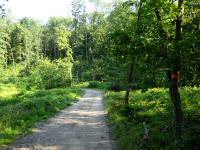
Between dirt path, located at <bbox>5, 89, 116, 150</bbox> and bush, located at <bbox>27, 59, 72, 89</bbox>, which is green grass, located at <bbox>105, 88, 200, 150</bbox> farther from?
bush, located at <bbox>27, 59, 72, 89</bbox>

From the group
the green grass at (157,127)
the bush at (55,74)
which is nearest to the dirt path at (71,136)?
the green grass at (157,127)

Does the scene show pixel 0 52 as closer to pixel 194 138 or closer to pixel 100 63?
pixel 100 63

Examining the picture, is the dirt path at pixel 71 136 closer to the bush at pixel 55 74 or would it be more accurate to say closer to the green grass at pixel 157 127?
the green grass at pixel 157 127

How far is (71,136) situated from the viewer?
14867mm

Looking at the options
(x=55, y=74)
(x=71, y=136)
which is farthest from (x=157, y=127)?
(x=55, y=74)

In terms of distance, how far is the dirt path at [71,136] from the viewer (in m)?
12.9

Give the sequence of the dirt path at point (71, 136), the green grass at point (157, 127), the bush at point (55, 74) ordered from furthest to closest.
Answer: the bush at point (55, 74)
the dirt path at point (71, 136)
the green grass at point (157, 127)

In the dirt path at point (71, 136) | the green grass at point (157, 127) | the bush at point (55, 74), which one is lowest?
the dirt path at point (71, 136)

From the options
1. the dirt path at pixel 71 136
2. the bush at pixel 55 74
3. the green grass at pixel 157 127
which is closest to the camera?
the green grass at pixel 157 127

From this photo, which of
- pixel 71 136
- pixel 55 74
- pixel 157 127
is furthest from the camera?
pixel 55 74

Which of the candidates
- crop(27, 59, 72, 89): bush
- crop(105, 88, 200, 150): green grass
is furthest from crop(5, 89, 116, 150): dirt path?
crop(27, 59, 72, 89): bush

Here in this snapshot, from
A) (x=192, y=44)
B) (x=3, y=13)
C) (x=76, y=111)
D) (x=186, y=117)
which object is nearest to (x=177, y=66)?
(x=192, y=44)

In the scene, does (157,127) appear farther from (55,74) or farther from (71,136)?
(55,74)

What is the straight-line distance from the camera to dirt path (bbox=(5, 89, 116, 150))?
12.9 metres
